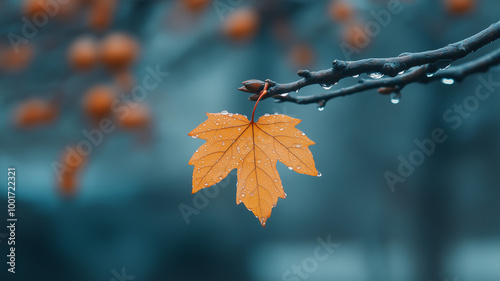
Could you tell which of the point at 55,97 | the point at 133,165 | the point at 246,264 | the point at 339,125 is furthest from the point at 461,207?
the point at 55,97

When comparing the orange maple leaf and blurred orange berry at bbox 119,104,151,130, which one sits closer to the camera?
the orange maple leaf

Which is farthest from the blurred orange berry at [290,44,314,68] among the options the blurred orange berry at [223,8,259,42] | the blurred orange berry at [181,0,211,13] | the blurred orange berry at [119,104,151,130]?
the blurred orange berry at [119,104,151,130]

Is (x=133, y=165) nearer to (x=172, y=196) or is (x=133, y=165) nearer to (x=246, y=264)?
(x=172, y=196)

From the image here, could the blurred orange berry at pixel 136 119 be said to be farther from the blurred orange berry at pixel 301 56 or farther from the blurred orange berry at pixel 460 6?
the blurred orange berry at pixel 460 6

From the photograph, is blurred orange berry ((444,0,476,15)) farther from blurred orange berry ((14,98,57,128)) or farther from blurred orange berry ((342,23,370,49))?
blurred orange berry ((14,98,57,128))

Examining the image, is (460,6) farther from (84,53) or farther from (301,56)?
(84,53)

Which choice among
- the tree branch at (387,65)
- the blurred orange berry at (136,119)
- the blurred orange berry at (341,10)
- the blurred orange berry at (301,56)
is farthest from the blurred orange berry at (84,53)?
the tree branch at (387,65)
